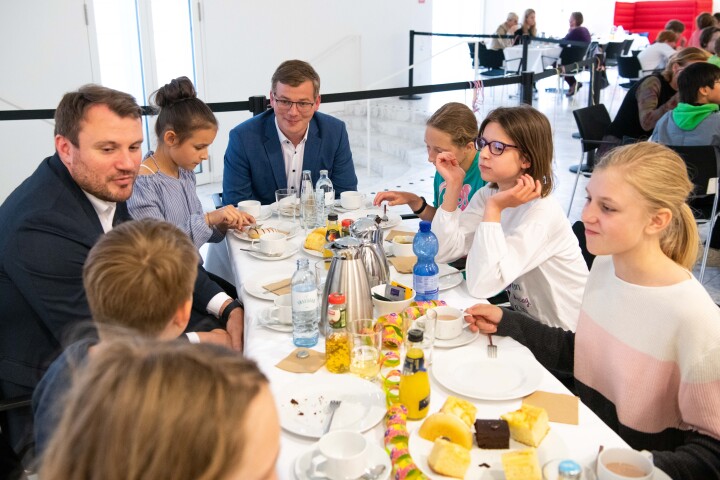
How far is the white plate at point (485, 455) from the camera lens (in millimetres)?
1209

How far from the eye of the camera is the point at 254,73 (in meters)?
7.62

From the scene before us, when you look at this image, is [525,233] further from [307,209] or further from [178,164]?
[178,164]

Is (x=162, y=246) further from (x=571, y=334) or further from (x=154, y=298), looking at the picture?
(x=571, y=334)

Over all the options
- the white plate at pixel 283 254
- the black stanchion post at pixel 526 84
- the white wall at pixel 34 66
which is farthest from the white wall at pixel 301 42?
the white plate at pixel 283 254

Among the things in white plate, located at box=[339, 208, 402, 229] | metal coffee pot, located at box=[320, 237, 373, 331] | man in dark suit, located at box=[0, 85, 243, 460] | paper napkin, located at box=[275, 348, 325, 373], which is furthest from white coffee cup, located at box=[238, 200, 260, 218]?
paper napkin, located at box=[275, 348, 325, 373]

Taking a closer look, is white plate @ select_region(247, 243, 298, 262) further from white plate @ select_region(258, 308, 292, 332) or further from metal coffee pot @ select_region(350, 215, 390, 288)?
white plate @ select_region(258, 308, 292, 332)

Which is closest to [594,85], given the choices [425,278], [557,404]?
[425,278]

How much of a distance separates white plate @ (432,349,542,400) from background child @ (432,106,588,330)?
421 mm

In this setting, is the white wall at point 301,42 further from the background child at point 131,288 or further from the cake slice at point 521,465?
the cake slice at point 521,465

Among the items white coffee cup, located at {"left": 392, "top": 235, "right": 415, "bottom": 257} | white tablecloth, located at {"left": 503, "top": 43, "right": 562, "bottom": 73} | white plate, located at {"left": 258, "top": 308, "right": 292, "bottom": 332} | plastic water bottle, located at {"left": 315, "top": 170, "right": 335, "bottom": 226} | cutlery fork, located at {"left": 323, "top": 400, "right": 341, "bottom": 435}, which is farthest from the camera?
white tablecloth, located at {"left": 503, "top": 43, "right": 562, "bottom": 73}

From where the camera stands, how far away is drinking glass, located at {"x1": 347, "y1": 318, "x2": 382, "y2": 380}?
1.58m

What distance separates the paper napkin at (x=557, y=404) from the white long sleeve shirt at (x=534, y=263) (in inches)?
23.7

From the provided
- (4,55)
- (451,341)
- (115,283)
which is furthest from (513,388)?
(4,55)

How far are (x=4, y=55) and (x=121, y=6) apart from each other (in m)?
1.27
